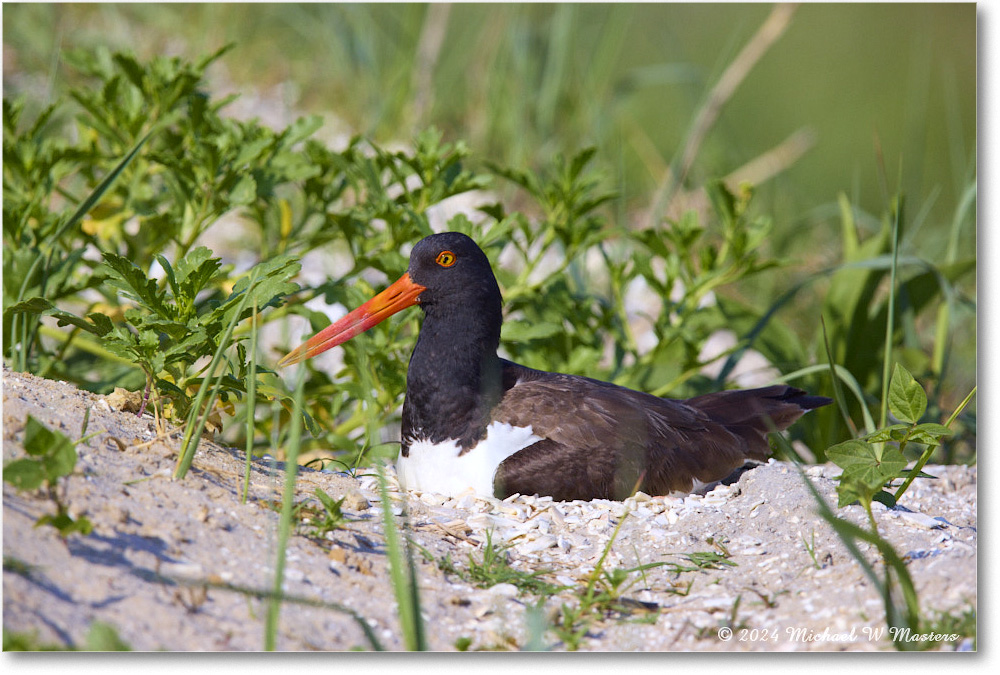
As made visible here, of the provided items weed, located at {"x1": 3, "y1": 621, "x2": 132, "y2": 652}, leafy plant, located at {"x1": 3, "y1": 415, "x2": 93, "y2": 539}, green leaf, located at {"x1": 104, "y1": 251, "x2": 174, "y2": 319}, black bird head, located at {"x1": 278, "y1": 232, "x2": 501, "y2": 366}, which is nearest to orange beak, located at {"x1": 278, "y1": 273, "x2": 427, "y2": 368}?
black bird head, located at {"x1": 278, "y1": 232, "x2": 501, "y2": 366}

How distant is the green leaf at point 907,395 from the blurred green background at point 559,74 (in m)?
2.68

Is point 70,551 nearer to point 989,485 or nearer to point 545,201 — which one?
point 545,201

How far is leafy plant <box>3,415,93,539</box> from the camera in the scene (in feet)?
7.09

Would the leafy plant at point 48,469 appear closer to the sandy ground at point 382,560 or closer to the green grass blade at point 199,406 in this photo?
the sandy ground at point 382,560

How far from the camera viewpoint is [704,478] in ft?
11.2

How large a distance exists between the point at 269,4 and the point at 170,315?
5.40 meters

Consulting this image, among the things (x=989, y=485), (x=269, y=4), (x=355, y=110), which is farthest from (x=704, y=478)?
(x=269, y=4)

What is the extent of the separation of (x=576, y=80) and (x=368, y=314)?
418cm

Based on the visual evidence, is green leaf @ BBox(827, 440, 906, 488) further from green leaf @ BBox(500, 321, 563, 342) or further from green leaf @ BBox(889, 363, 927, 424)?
green leaf @ BBox(500, 321, 563, 342)

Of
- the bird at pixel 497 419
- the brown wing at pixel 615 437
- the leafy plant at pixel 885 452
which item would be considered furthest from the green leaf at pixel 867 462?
the bird at pixel 497 419

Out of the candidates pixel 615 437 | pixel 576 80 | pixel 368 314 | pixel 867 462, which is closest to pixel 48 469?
pixel 368 314

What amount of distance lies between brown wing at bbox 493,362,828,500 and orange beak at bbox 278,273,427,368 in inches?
20.6

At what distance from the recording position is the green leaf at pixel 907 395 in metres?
2.79

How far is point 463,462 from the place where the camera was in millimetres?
3307
